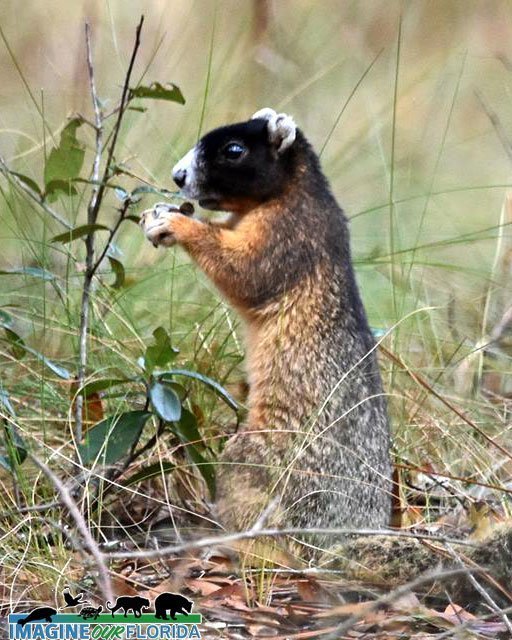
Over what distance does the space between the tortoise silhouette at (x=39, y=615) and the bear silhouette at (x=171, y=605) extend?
0.31 meters

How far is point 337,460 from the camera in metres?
4.66

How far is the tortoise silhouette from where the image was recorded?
360 centimetres

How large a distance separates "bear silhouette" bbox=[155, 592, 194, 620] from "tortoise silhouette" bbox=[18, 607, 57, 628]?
0.31 metres

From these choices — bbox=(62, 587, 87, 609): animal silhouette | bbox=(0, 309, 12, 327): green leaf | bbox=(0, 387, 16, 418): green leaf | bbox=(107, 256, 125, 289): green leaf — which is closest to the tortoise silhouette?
bbox=(62, 587, 87, 609): animal silhouette

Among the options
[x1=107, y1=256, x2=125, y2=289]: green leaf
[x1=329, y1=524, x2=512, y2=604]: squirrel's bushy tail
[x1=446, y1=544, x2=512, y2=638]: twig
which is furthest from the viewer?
[x1=107, y1=256, x2=125, y2=289]: green leaf

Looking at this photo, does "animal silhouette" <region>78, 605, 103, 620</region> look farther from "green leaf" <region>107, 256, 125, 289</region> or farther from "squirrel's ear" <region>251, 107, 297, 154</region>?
"squirrel's ear" <region>251, 107, 297, 154</region>

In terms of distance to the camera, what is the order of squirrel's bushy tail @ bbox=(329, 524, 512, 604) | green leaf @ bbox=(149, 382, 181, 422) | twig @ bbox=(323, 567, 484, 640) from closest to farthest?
twig @ bbox=(323, 567, 484, 640), squirrel's bushy tail @ bbox=(329, 524, 512, 604), green leaf @ bbox=(149, 382, 181, 422)

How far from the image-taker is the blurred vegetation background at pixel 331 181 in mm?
5273

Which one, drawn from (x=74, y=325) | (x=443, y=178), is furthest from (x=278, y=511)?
(x=443, y=178)

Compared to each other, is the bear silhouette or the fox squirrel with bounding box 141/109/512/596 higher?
the fox squirrel with bounding box 141/109/512/596

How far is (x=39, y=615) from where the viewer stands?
364 cm

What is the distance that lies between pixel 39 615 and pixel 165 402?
3.22ft

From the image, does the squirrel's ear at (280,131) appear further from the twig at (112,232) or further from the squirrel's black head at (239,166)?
the twig at (112,232)

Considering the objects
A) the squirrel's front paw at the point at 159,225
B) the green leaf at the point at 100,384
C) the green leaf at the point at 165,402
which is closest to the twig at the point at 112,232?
the squirrel's front paw at the point at 159,225
